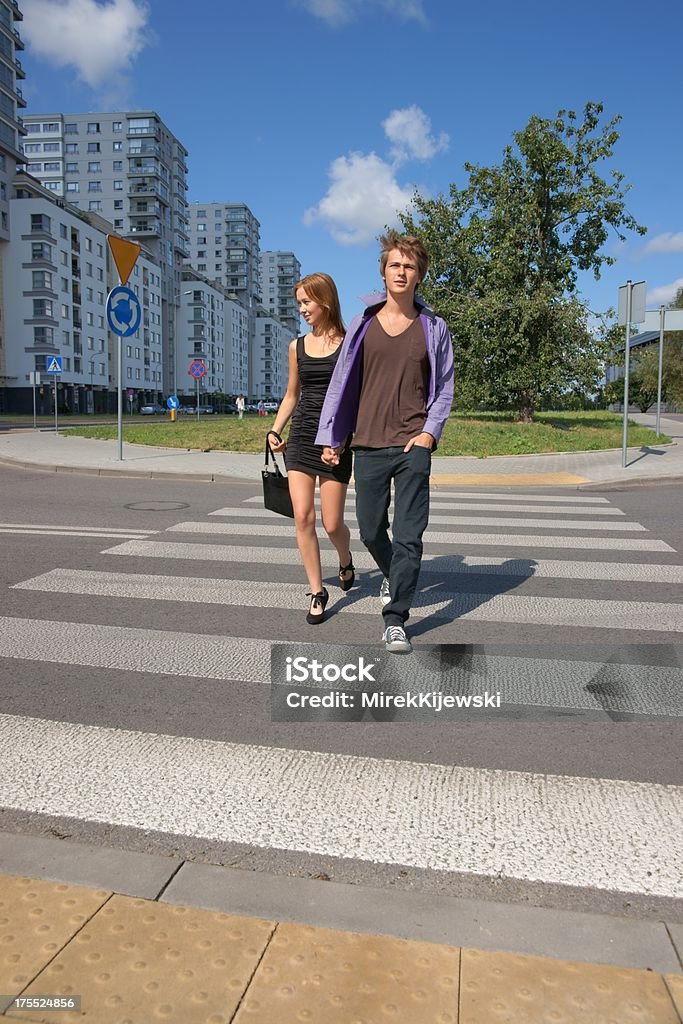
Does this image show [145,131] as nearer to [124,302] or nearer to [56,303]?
[56,303]

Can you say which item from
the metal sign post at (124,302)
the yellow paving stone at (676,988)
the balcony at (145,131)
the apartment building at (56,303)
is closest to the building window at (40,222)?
the apartment building at (56,303)

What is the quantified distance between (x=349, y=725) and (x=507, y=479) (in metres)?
10.5

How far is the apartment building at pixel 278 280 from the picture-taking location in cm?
18712

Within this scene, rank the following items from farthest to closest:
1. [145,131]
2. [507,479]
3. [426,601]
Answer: [145,131], [507,479], [426,601]

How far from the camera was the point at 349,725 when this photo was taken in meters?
3.39

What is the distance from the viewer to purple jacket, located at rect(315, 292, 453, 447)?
4.15 metres

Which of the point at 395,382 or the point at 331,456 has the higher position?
the point at 395,382

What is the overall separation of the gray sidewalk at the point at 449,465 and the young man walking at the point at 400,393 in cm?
867

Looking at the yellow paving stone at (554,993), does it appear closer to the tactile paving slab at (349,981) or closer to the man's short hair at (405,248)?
the tactile paving slab at (349,981)

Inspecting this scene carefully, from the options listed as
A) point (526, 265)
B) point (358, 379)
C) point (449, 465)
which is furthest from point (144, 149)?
point (358, 379)

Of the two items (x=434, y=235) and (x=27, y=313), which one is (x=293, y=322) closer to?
(x=27, y=313)

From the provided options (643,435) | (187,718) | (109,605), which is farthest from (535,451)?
(187,718)

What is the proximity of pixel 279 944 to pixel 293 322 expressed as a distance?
7815 inches

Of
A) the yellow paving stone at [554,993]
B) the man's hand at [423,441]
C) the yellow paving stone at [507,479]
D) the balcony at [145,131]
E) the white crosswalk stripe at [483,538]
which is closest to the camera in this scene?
the yellow paving stone at [554,993]
